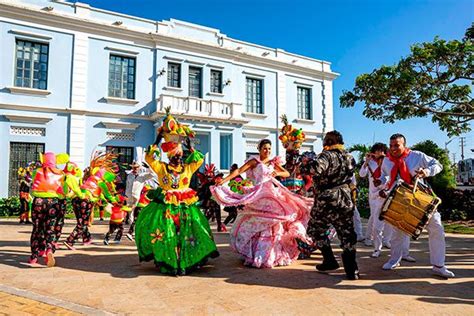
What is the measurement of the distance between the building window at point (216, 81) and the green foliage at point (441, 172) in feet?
34.3

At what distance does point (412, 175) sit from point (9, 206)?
1457cm

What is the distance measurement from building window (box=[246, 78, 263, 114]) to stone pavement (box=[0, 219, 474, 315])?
15.9 meters

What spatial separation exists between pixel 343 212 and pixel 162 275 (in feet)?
8.24

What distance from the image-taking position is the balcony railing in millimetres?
17000

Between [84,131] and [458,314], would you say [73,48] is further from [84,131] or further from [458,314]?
Result: [458,314]

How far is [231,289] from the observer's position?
3984 millimetres

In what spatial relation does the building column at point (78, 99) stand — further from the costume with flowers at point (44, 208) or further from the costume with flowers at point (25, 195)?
the costume with flowers at point (44, 208)

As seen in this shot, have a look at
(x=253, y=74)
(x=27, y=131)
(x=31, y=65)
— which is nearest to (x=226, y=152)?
(x=253, y=74)

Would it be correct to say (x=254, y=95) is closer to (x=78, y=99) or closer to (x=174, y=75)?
(x=174, y=75)

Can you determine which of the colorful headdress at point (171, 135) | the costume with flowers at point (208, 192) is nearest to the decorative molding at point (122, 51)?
the costume with flowers at point (208, 192)

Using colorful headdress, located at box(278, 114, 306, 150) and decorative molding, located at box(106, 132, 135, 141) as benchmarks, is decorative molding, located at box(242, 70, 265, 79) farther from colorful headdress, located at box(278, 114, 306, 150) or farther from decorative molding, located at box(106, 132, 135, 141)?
colorful headdress, located at box(278, 114, 306, 150)

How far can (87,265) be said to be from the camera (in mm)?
5367

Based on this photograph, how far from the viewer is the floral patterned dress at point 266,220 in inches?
200

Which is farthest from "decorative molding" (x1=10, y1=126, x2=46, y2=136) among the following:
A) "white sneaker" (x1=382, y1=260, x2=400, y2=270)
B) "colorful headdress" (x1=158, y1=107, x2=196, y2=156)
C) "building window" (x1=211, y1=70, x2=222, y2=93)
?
"white sneaker" (x1=382, y1=260, x2=400, y2=270)
